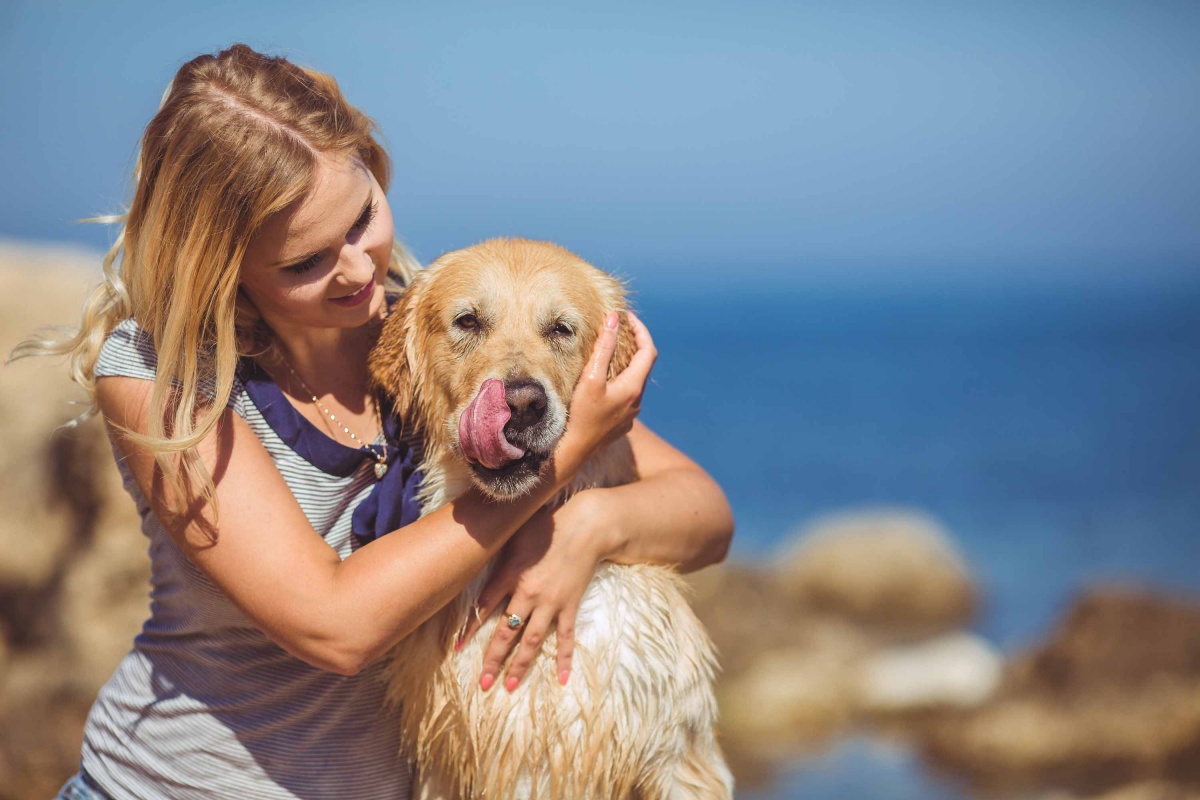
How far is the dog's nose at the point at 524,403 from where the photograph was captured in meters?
2.09

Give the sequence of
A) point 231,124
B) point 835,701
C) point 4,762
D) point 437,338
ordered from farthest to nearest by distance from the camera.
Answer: point 835,701, point 4,762, point 437,338, point 231,124

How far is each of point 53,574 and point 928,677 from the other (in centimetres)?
607

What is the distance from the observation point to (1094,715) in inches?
271

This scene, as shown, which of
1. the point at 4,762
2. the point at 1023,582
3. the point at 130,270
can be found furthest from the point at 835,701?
the point at 130,270

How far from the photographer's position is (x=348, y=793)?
86.0 inches

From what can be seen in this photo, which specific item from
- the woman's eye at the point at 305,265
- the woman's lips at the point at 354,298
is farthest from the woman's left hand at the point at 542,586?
the woman's eye at the point at 305,265

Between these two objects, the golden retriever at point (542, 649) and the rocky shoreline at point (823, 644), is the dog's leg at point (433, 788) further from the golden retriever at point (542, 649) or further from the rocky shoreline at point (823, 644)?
the rocky shoreline at point (823, 644)

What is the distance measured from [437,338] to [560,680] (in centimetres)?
89

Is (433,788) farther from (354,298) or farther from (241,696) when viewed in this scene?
(354,298)

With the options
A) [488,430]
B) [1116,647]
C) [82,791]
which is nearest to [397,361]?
[488,430]

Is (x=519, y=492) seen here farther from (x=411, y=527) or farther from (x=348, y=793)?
(x=348, y=793)

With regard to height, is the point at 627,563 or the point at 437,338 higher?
the point at 437,338

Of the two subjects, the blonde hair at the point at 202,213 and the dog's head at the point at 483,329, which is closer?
the blonde hair at the point at 202,213

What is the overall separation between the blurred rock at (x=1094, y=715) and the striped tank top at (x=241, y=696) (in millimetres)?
5801
